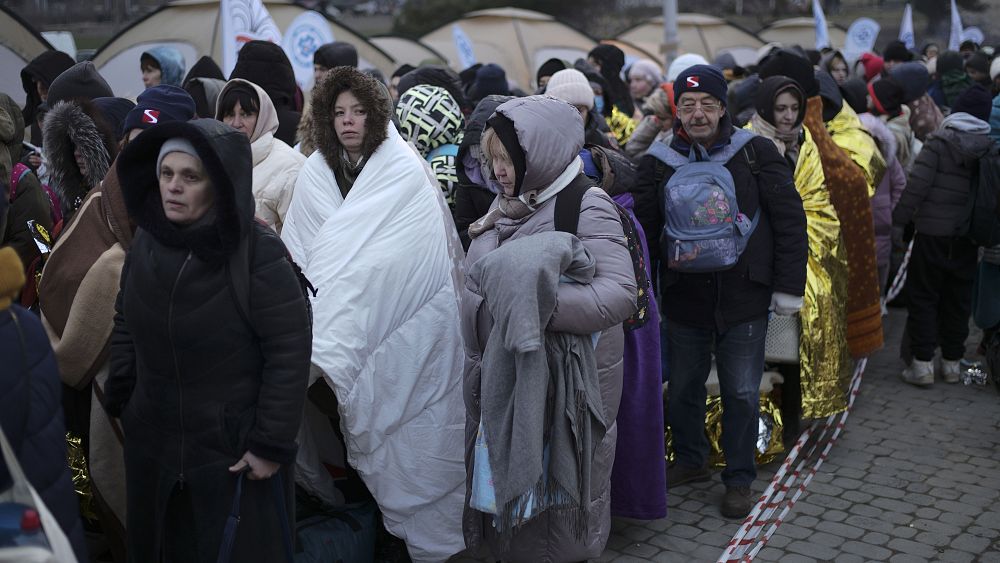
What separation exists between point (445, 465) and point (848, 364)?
264cm

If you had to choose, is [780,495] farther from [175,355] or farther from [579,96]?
[175,355]

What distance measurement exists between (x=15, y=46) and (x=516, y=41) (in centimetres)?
1092

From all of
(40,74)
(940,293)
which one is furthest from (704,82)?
(40,74)

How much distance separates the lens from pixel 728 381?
487 cm

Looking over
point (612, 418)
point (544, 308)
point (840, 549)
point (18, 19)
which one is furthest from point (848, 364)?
point (18, 19)

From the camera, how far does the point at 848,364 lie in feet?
18.7

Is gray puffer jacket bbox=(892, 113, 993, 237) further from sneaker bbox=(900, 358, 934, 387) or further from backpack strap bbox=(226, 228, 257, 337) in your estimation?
backpack strap bbox=(226, 228, 257, 337)

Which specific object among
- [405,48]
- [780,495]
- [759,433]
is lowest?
[780,495]

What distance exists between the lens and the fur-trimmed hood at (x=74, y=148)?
433 cm

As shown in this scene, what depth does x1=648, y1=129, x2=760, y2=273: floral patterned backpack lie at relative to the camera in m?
4.60

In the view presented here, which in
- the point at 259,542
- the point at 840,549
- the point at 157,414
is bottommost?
the point at 840,549

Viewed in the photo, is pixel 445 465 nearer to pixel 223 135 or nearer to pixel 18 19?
pixel 223 135

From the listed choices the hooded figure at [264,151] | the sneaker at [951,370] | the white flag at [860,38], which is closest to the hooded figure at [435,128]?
the hooded figure at [264,151]

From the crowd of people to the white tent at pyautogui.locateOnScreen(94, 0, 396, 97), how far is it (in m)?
7.54
